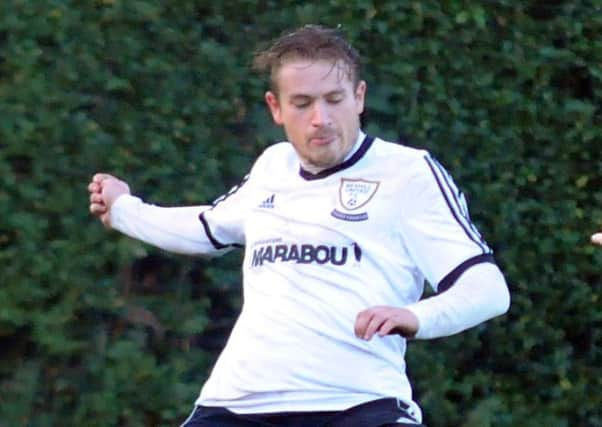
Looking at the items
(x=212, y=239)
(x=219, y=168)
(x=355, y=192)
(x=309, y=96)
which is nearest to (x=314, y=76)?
(x=309, y=96)

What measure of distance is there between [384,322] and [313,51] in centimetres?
90

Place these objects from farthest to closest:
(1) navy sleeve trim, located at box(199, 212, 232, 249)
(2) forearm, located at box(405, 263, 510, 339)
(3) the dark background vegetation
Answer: (3) the dark background vegetation → (1) navy sleeve trim, located at box(199, 212, 232, 249) → (2) forearm, located at box(405, 263, 510, 339)

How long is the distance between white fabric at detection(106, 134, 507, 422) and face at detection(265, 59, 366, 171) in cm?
7

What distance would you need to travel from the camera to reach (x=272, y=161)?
4.84m

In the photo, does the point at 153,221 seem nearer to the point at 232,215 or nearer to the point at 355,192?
the point at 232,215

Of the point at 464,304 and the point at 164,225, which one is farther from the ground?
the point at 164,225

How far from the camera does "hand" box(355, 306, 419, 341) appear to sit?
4.05m

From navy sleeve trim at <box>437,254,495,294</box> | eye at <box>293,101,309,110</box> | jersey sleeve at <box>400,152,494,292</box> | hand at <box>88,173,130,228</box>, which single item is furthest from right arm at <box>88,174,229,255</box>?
navy sleeve trim at <box>437,254,495,294</box>

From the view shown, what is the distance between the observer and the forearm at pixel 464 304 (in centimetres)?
417

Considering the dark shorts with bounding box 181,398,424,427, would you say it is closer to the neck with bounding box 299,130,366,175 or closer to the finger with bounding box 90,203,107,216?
the neck with bounding box 299,130,366,175

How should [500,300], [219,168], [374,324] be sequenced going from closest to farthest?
[374,324] → [500,300] → [219,168]

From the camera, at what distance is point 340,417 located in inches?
171

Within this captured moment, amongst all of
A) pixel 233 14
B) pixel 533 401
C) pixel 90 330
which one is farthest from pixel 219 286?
pixel 533 401

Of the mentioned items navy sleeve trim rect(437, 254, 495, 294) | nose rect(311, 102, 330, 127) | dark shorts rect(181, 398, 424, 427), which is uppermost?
nose rect(311, 102, 330, 127)
